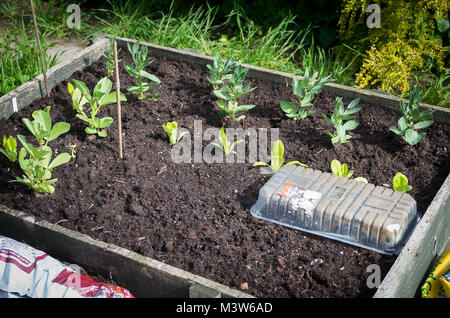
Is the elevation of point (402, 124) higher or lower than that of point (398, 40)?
lower

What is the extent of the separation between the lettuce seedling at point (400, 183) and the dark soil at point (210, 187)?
13 centimetres

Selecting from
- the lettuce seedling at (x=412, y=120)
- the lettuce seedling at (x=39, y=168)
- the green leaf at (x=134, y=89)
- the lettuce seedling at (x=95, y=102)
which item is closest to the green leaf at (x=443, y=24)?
the lettuce seedling at (x=412, y=120)

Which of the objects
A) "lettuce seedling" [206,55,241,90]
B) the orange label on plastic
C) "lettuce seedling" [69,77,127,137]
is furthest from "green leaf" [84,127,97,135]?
the orange label on plastic

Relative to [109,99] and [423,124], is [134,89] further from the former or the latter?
[423,124]

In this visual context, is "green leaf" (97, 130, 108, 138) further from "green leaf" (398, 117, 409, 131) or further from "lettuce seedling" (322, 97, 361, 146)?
"green leaf" (398, 117, 409, 131)

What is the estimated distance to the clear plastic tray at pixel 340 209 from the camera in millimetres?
2488

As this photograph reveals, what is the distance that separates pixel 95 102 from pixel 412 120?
182 cm

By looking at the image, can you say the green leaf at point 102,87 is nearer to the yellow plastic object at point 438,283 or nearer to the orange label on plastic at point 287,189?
the orange label on plastic at point 287,189

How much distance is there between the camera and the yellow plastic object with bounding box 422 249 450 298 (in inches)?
96.9

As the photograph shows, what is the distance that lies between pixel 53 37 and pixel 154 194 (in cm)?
274

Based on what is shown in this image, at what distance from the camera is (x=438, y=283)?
254 cm

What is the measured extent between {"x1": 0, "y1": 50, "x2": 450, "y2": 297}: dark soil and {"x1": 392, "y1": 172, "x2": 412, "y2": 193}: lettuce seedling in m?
0.13

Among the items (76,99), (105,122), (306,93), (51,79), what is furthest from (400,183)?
(51,79)
